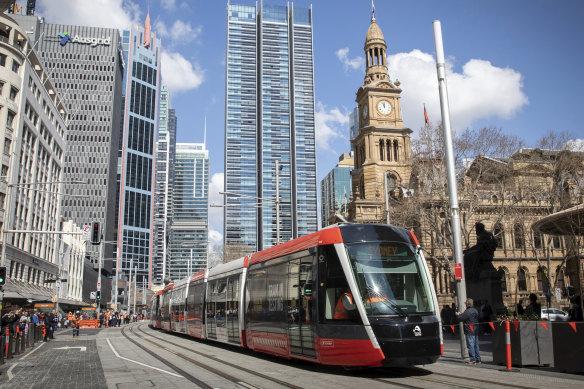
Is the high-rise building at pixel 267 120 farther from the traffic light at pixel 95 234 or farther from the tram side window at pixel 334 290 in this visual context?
the tram side window at pixel 334 290

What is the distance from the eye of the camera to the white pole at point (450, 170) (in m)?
14.4

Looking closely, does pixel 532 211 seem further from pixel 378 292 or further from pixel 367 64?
pixel 367 64

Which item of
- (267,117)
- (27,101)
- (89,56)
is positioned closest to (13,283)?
(27,101)

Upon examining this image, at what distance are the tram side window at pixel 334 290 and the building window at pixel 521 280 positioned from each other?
185 ft

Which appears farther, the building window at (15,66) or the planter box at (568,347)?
the building window at (15,66)

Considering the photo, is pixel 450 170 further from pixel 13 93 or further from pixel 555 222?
pixel 13 93

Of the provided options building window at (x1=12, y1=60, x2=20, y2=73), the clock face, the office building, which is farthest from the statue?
the clock face

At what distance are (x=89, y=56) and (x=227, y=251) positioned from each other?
294 feet

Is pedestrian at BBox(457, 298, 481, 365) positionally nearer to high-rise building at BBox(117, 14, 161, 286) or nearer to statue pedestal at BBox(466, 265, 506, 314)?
statue pedestal at BBox(466, 265, 506, 314)

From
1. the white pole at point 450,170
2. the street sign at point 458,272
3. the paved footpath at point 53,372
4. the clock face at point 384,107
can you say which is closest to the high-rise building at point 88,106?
the clock face at point 384,107

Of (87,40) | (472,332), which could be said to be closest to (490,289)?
(472,332)

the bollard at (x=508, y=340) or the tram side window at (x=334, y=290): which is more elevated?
the tram side window at (x=334, y=290)

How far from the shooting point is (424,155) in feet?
105

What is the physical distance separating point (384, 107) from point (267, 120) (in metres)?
104
